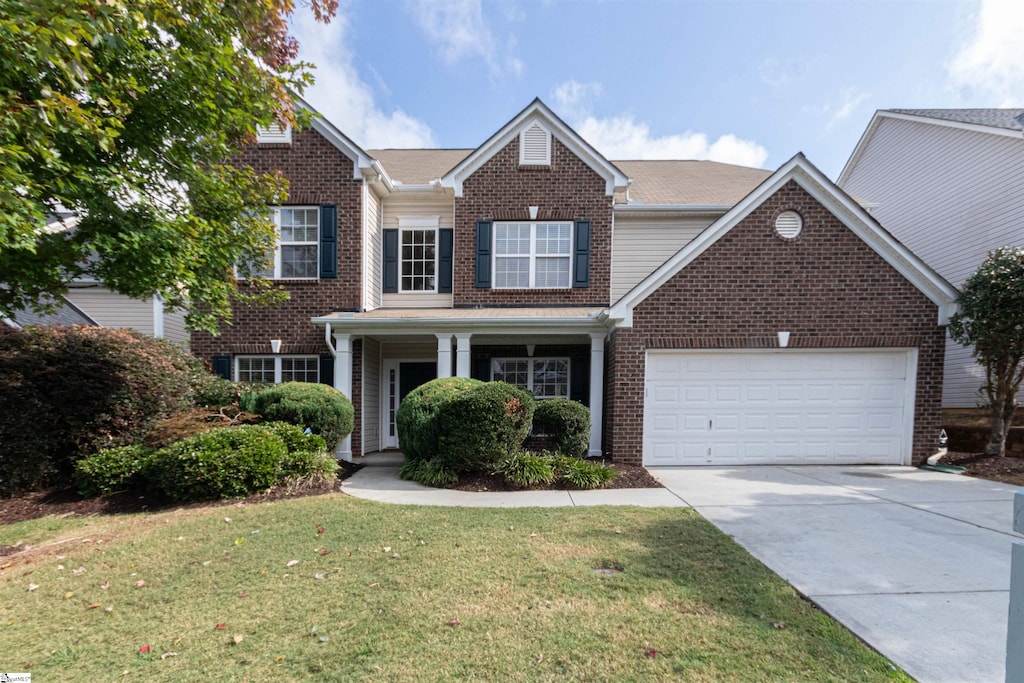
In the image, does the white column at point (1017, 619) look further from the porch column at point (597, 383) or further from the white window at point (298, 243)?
the white window at point (298, 243)

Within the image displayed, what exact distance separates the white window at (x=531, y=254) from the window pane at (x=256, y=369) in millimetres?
5563

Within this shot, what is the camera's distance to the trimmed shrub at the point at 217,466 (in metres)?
6.02

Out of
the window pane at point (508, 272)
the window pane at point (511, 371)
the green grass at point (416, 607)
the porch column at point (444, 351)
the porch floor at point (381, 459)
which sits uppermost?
the window pane at point (508, 272)

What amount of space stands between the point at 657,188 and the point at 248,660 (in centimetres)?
1230

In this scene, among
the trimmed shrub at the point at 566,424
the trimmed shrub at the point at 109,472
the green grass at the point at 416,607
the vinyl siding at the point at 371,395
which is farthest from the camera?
the vinyl siding at the point at 371,395

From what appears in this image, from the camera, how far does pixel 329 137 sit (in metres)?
9.64

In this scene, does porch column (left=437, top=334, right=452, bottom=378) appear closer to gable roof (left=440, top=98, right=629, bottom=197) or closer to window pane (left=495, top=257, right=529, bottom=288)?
window pane (left=495, top=257, right=529, bottom=288)

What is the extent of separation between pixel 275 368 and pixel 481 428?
5.84 meters

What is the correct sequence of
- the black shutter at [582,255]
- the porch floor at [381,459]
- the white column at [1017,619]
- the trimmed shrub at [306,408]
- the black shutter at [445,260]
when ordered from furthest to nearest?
the black shutter at [445,260] → the black shutter at [582,255] → the porch floor at [381,459] → the trimmed shrub at [306,408] → the white column at [1017,619]

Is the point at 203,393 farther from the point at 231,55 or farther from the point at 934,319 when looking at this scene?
the point at 934,319

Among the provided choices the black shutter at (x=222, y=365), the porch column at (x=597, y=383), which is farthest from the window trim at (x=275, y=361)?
the porch column at (x=597, y=383)

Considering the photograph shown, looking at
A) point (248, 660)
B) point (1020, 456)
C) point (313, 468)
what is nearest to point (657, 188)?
point (1020, 456)

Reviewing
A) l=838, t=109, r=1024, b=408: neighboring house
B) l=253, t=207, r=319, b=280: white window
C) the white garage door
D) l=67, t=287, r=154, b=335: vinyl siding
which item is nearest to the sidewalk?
the white garage door

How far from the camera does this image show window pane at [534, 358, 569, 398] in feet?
34.1
